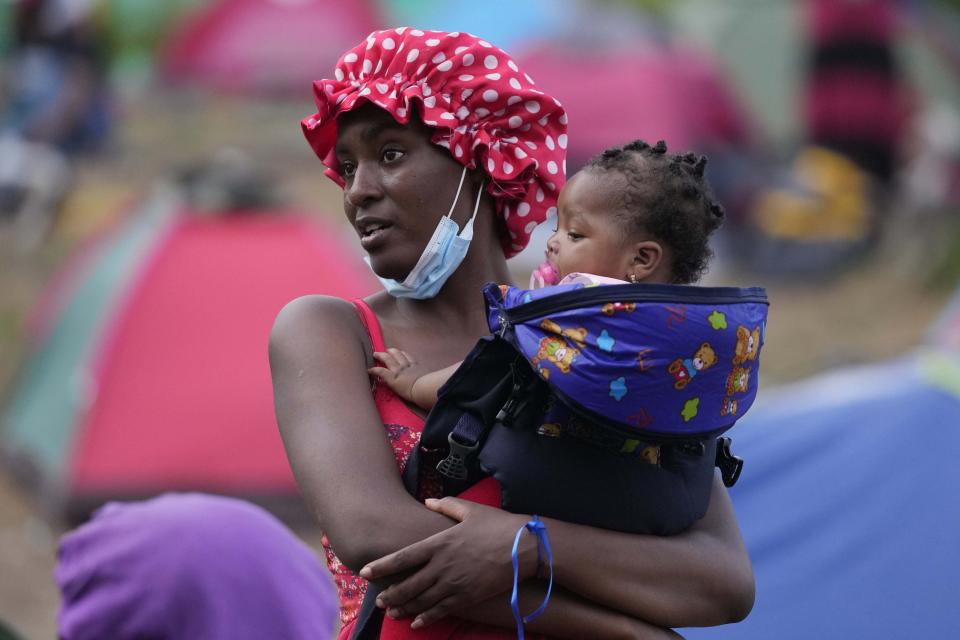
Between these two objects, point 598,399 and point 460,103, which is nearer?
point 598,399

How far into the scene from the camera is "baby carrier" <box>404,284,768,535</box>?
1881 mm

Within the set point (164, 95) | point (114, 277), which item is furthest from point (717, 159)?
point (114, 277)

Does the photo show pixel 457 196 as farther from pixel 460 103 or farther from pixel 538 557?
pixel 538 557

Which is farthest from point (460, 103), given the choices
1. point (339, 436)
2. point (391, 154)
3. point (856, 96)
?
point (856, 96)

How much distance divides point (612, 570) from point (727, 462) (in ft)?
1.24

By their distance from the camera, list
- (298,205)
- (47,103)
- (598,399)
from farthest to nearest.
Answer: (47,103)
(298,205)
(598,399)

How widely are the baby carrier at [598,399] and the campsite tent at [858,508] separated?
1.61m

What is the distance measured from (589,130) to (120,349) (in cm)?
673

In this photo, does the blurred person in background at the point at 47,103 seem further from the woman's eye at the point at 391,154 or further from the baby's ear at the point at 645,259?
the baby's ear at the point at 645,259

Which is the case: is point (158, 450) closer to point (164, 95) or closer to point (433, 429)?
point (433, 429)

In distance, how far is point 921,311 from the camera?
11328 mm

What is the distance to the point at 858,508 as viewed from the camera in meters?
4.00

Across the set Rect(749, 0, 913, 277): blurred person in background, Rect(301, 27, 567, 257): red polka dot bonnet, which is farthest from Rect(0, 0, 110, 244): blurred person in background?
Rect(301, 27, 567, 257): red polka dot bonnet

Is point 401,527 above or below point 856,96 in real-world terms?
below
